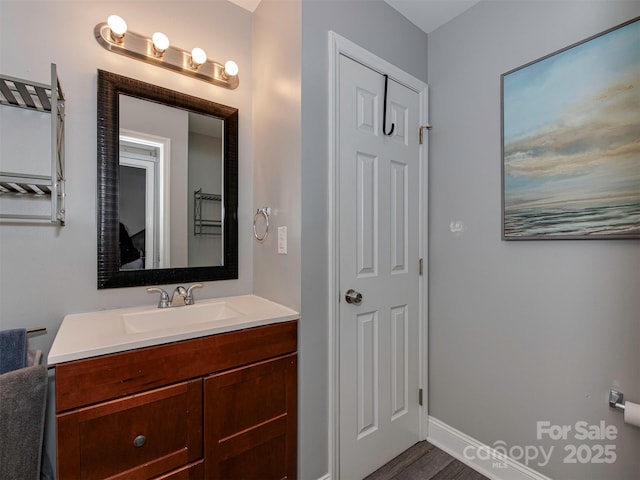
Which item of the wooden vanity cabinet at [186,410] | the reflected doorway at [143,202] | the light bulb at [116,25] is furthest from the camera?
the reflected doorway at [143,202]

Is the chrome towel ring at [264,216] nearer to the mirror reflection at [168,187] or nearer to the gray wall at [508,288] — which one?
the mirror reflection at [168,187]

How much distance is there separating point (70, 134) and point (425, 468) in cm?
243

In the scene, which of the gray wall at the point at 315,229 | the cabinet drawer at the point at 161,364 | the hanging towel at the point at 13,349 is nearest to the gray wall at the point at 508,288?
the gray wall at the point at 315,229

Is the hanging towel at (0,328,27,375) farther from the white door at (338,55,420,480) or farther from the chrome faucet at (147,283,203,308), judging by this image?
the white door at (338,55,420,480)

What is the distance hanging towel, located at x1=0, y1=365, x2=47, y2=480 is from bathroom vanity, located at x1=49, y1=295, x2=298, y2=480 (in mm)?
63

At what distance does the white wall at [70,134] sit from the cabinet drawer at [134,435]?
548 millimetres

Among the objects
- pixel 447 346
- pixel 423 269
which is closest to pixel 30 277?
pixel 423 269

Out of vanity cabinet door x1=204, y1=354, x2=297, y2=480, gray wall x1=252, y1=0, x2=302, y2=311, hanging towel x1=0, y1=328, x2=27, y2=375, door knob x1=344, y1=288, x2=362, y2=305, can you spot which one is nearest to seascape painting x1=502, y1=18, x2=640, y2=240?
door knob x1=344, y1=288, x2=362, y2=305

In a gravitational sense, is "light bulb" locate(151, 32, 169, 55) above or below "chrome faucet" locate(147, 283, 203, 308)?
above

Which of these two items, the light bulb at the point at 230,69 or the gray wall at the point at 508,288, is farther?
the light bulb at the point at 230,69

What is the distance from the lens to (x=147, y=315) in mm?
1383

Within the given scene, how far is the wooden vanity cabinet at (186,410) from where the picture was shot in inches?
36.3

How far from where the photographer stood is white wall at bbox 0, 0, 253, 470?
3.98 ft

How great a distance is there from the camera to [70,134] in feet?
4.31
